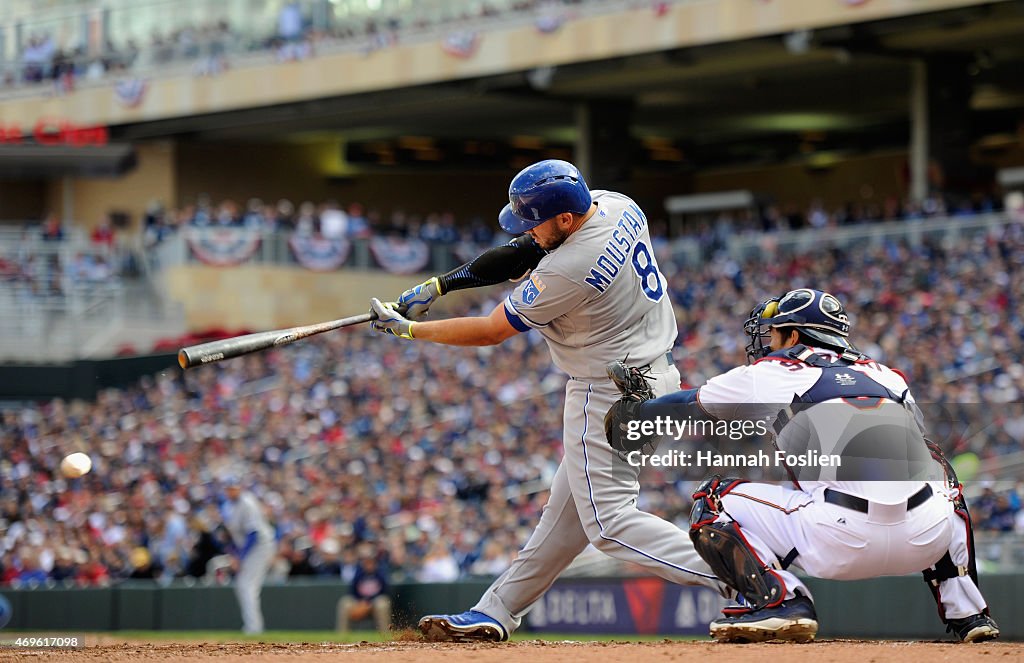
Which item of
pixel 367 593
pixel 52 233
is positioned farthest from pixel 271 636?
pixel 52 233

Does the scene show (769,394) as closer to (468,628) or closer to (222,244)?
(468,628)

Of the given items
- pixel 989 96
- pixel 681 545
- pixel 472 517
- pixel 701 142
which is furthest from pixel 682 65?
pixel 681 545

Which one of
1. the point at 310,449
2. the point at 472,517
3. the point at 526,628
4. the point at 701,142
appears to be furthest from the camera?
the point at 701,142

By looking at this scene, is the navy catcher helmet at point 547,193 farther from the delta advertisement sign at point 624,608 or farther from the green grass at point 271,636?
the delta advertisement sign at point 624,608

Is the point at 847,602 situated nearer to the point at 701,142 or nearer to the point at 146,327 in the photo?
the point at 146,327

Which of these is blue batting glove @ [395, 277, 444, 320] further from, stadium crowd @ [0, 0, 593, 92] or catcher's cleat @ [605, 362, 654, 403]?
stadium crowd @ [0, 0, 593, 92]

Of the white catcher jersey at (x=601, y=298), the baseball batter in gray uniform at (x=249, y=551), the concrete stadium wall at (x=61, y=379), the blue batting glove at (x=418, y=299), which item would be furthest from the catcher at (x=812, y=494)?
the concrete stadium wall at (x=61, y=379)
